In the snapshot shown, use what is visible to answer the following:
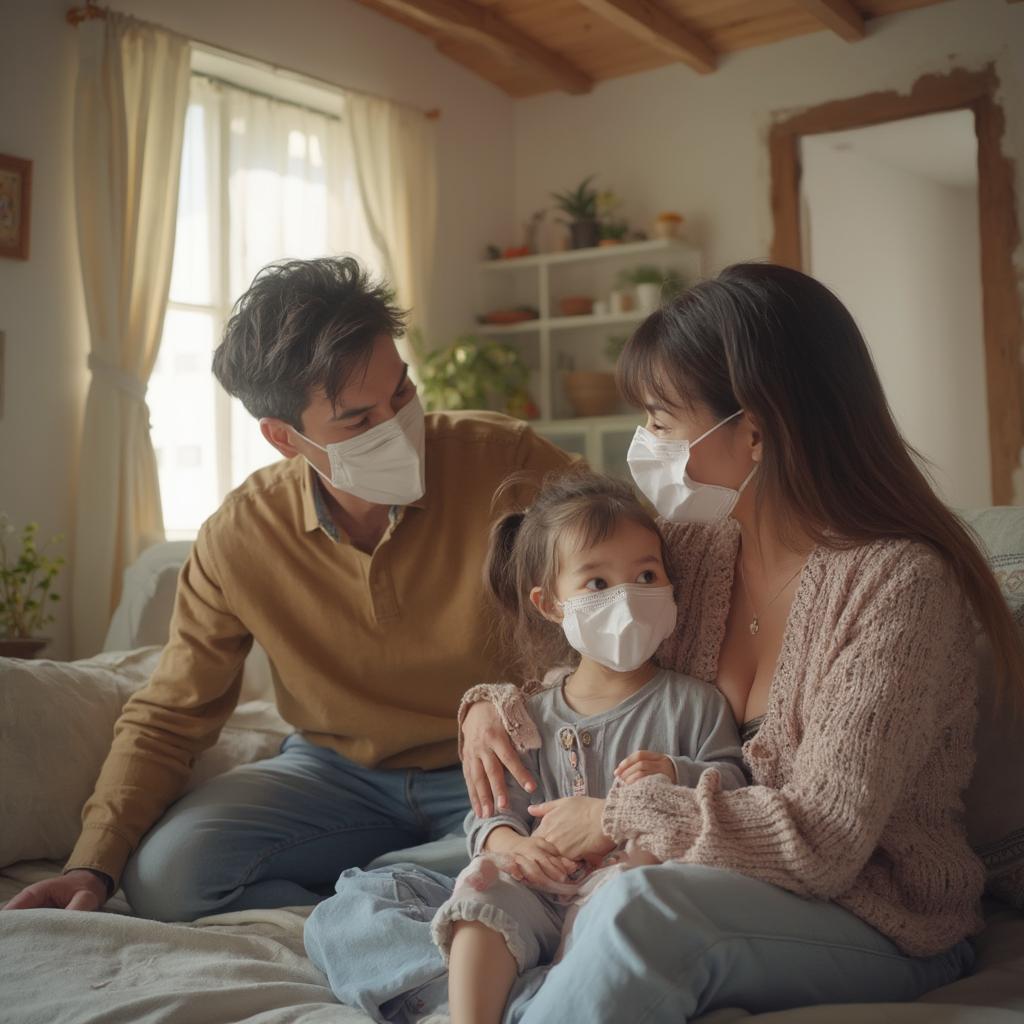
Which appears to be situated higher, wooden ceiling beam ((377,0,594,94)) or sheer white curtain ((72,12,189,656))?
wooden ceiling beam ((377,0,594,94))

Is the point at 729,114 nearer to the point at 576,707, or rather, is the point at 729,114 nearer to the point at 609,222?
the point at 609,222

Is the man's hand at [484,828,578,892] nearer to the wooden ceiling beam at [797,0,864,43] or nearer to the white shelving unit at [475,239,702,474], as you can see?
the white shelving unit at [475,239,702,474]

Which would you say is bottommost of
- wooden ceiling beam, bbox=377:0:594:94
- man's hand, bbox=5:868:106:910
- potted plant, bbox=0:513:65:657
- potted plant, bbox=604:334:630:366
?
man's hand, bbox=5:868:106:910

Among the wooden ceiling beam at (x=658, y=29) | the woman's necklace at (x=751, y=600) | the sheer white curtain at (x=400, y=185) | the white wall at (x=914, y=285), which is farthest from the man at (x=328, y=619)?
the white wall at (x=914, y=285)

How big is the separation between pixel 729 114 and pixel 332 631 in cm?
426

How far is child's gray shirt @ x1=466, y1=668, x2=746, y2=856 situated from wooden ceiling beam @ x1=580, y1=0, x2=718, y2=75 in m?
3.62

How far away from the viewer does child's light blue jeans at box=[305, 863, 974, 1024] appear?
3.42 ft

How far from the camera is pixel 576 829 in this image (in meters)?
1.34

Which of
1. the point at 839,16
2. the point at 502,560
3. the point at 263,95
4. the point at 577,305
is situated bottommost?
the point at 502,560

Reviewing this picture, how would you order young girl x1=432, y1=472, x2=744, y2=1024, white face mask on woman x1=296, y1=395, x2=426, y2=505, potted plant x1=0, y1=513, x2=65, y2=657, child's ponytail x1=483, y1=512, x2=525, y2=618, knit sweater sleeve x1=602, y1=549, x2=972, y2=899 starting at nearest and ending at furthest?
knit sweater sleeve x1=602, y1=549, x2=972, y2=899, young girl x1=432, y1=472, x2=744, y2=1024, child's ponytail x1=483, y1=512, x2=525, y2=618, white face mask on woman x1=296, y1=395, x2=426, y2=505, potted plant x1=0, y1=513, x2=65, y2=657

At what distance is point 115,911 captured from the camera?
6.11ft

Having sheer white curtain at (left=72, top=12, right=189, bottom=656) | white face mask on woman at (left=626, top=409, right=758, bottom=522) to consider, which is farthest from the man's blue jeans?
sheer white curtain at (left=72, top=12, right=189, bottom=656)

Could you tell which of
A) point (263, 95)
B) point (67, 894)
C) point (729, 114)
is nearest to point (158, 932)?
point (67, 894)

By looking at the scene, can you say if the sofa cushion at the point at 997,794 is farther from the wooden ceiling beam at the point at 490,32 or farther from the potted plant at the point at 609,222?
the potted plant at the point at 609,222
